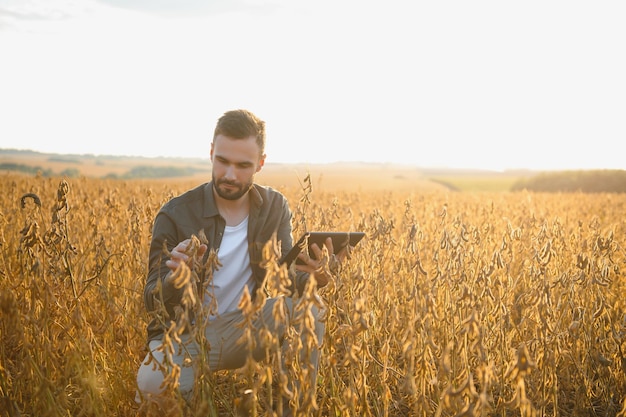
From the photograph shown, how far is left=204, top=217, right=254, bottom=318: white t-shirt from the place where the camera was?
277 centimetres

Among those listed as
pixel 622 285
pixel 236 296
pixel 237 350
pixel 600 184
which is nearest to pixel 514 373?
pixel 237 350

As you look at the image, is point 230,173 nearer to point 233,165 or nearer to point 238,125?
point 233,165

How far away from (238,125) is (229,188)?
353 millimetres

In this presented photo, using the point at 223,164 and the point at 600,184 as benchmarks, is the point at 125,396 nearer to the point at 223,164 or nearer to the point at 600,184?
the point at 223,164

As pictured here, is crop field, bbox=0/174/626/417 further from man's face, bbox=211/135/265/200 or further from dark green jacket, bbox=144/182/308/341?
man's face, bbox=211/135/265/200

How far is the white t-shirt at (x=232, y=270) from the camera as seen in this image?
2.77 meters

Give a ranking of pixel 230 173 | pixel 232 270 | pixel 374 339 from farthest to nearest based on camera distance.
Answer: pixel 374 339 < pixel 232 270 < pixel 230 173

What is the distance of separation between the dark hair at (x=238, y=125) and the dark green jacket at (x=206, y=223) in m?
0.34

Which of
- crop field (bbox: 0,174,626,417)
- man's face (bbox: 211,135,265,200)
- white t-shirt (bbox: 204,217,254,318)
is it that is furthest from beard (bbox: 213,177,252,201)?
crop field (bbox: 0,174,626,417)

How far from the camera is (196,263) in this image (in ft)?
5.63

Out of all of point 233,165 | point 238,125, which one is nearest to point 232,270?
point 233,165

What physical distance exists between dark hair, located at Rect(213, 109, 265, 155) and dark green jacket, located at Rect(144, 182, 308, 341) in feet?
1.10

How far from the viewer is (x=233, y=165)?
2730 millimetres

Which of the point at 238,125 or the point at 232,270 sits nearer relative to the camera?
the point at 238,125
